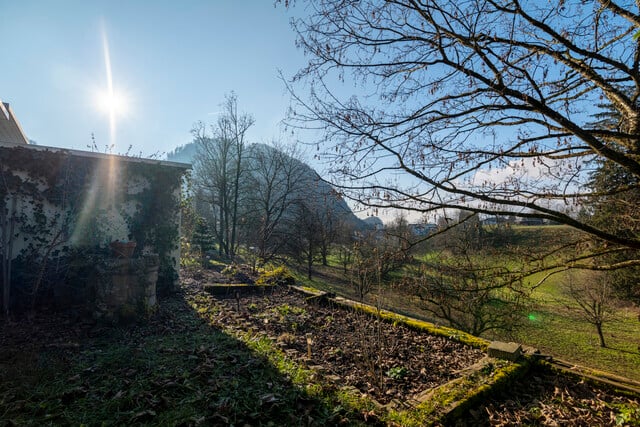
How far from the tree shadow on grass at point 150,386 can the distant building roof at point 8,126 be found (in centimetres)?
745

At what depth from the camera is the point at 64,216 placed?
22.3 feet

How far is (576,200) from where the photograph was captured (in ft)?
13.1

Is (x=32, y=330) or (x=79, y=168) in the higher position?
(x=79, y=168)

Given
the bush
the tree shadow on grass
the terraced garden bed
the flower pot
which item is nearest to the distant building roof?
the flower pot

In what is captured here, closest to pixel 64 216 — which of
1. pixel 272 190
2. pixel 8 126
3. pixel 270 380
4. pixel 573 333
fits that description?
pixel 8 126

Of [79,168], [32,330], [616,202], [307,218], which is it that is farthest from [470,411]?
[307,218]

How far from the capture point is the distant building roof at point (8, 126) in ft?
28.7

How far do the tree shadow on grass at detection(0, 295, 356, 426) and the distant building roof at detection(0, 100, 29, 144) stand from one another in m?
7.45

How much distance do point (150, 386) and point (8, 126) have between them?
1081 centimetres

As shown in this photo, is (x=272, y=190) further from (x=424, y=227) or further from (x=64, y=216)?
(x=424, y=227)

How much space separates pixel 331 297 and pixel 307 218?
1183cm

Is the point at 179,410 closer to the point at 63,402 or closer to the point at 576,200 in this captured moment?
the point at 63,402

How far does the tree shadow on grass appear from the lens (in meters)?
2.93

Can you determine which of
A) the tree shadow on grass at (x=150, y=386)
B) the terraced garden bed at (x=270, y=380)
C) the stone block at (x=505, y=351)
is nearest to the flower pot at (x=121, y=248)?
the terraced garden bed at (x=270, y=380)
